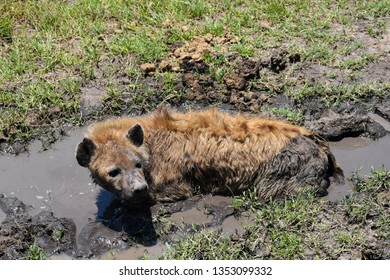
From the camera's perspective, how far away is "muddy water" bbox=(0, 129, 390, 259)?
20.8 feet

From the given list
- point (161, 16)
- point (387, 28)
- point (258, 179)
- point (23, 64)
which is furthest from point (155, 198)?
point (387, 28)

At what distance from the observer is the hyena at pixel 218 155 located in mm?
6500

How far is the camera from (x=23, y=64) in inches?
344

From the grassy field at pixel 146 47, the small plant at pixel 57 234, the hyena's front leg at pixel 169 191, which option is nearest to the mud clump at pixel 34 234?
the small plant at pixel 57 234

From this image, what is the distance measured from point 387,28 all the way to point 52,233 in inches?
223

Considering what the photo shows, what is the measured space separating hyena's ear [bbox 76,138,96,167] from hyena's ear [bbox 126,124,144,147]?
0.36 m

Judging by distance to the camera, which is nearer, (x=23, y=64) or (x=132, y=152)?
(x=132, y=152)

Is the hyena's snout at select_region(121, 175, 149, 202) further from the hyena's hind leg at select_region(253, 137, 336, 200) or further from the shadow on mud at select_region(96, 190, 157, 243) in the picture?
the hyena's hind leg at select_region(253, 137, 336, 200)

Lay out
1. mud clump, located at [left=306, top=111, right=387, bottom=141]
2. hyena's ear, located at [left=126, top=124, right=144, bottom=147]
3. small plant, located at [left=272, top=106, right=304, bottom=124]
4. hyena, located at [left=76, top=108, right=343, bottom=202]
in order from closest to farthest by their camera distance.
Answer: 1. hyena's ear, located at [left=126, top=124, right=144, bottom=147]
2. hyena, located at [left=76, top=108, right=343, bottom=202]
3. mud clump, located at [left=306, top=111, right=387, bottom=141]
4. small plant, located at [left=272, top=106, right=304, bottom=124]

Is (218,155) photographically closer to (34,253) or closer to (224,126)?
(224,126)

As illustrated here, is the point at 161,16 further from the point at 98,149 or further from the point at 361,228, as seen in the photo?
the point at 361,228

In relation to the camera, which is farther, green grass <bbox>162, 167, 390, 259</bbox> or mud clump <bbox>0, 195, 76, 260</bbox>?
mud clump <bbox>0, 195, 76, 260</bbox>

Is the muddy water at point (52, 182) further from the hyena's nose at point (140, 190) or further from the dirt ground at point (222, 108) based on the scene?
the hyena's nose at point (140, 190)

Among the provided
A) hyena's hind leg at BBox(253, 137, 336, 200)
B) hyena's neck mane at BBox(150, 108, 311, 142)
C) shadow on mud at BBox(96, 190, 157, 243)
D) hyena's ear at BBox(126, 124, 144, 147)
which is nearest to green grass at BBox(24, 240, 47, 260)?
shadow on mud at BBox(96, 190, 157, 243)
